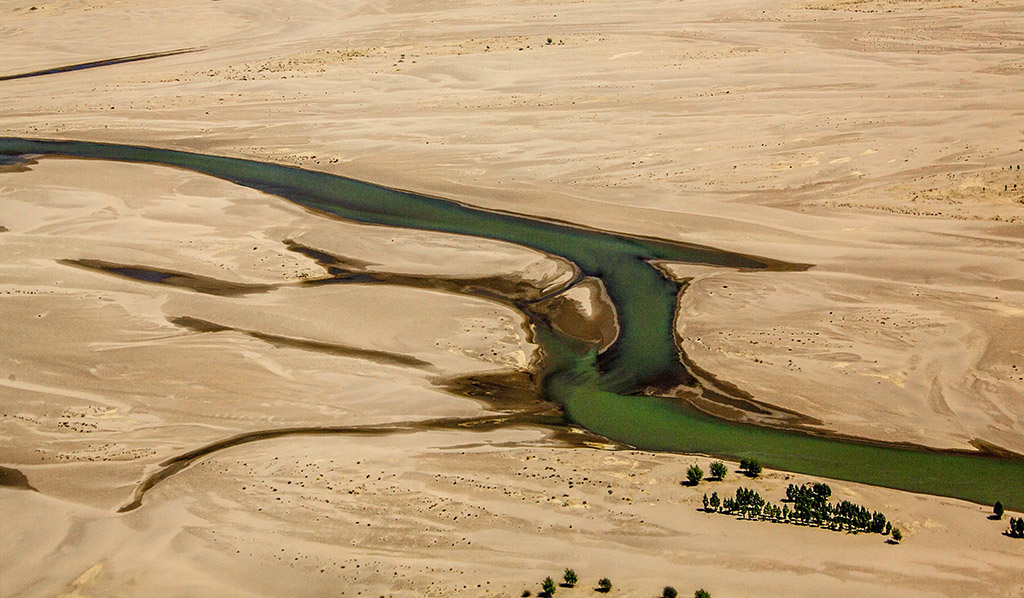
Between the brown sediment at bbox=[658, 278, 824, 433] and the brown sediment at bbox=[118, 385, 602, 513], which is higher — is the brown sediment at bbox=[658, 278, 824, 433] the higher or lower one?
the higher one

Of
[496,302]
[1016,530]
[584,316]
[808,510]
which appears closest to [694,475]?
[808,510]

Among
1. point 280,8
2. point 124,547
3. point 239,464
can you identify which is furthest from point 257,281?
point 280,8

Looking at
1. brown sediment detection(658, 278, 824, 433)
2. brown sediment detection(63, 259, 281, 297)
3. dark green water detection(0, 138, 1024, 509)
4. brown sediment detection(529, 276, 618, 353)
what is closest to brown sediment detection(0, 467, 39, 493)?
brown sediment detection(63, 259, 281, 297)

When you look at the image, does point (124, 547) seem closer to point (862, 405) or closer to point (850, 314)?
point (862, 405)

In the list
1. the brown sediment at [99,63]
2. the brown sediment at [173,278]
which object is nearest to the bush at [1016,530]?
the brown sediment at [173,278]

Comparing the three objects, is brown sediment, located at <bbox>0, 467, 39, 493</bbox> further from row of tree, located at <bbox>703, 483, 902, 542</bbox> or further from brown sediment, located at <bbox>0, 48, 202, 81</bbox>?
brown sediment, located at <bbox>0, 48, 202, 81</bbox>

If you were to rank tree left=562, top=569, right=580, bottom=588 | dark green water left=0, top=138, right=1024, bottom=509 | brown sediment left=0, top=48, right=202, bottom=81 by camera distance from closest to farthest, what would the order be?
tree left=562, top=569, right=580, bottom=588 → dark green water left=0, top=138, right=1024, bottom=509 → brown sediment left=0, top=48, right=202, bottom=81
